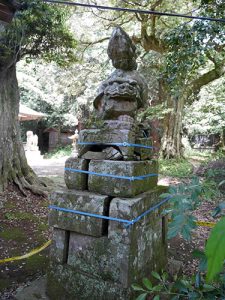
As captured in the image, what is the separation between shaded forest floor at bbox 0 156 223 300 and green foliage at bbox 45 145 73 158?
14415 millimetres

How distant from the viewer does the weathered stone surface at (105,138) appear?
2461 millimetres

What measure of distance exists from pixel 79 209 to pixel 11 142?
4554mm

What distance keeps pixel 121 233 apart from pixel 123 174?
49cm

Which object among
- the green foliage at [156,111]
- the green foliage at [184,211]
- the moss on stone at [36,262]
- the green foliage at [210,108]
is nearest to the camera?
the green foliage at [184,211]

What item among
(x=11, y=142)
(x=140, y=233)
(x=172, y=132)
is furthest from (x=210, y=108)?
(x=140, y=233)

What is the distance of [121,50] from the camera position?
110 inches

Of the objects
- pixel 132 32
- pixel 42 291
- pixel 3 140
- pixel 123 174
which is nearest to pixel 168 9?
pixel 132 32

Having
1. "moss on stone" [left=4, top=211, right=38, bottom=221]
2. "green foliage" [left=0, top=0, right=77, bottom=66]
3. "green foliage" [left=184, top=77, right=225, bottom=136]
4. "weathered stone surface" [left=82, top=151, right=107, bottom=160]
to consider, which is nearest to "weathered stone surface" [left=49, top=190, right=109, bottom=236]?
"weathered stone surface" [left=82, top=151, right=107, bottom=160]

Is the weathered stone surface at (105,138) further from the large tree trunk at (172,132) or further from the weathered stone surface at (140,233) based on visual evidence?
the large tree trunk at (172,132)

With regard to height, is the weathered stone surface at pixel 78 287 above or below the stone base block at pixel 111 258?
below

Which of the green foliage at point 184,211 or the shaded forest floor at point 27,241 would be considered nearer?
the green foliage at point 184,211

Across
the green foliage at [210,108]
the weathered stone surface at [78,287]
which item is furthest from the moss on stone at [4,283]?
the green foliage at [210,108]

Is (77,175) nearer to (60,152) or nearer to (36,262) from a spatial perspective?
(36,262)

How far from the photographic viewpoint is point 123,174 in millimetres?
2355
